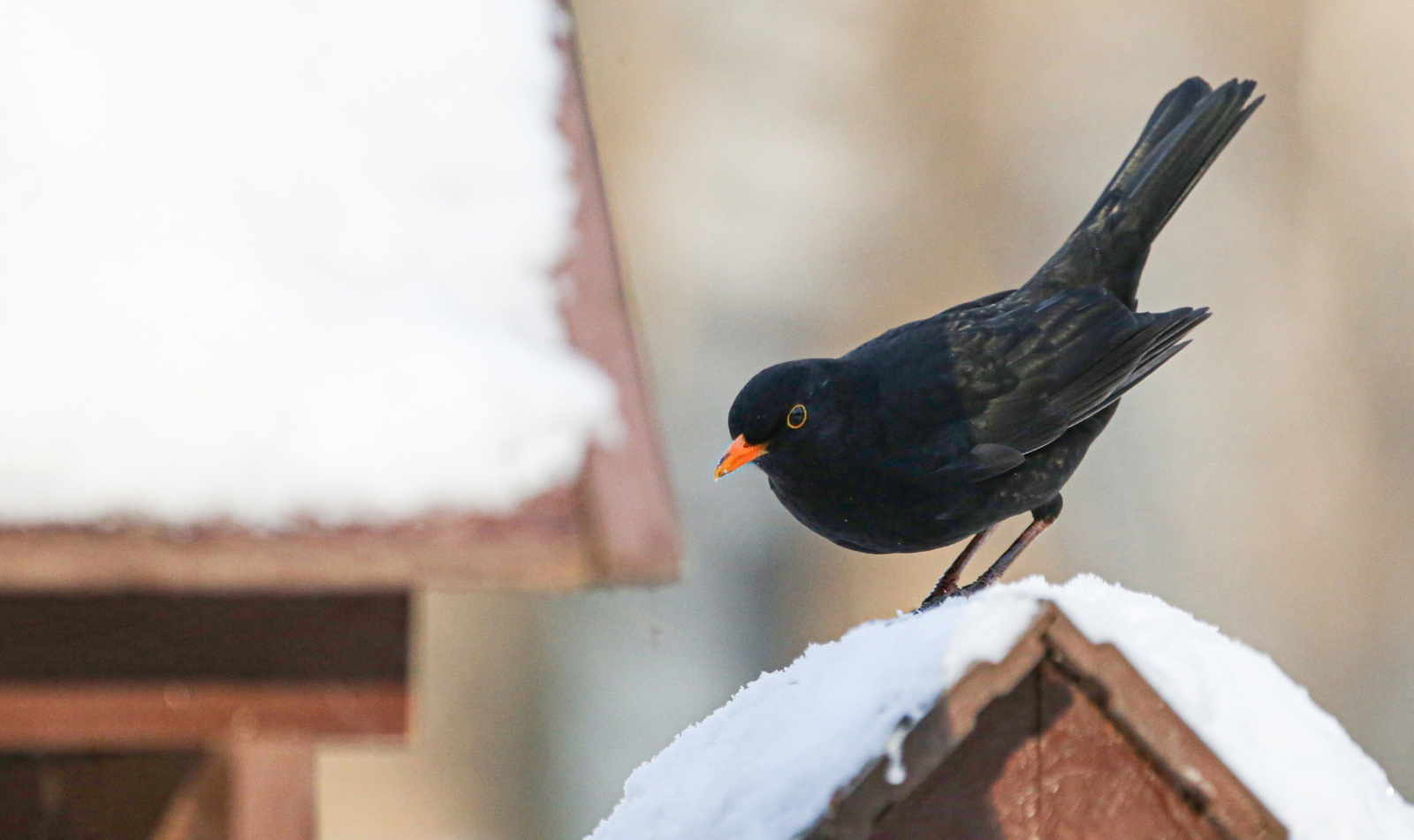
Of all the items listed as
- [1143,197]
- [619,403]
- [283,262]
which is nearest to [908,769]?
[619,403]

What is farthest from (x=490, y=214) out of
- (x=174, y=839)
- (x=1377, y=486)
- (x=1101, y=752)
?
(x=1377, y=486)

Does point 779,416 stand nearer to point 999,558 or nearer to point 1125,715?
point 999,558

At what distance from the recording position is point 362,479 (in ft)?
3.35

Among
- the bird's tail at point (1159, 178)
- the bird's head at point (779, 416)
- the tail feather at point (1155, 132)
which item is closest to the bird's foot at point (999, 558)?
the bird's head at point (779, 416)

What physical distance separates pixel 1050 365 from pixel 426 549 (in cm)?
228

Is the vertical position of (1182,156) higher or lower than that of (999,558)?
higher

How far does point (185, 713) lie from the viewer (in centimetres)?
119

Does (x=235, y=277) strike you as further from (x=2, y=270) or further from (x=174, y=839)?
(x=174, y=839)

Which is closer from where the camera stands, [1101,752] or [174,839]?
[174,839]

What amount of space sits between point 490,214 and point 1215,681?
136cm

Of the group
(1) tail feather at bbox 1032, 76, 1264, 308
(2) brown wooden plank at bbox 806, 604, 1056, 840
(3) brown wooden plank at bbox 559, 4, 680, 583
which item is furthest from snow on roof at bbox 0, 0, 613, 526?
(1) tail feather at bbox 1032, 76, 1264, 308

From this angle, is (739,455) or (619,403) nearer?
(619,403)

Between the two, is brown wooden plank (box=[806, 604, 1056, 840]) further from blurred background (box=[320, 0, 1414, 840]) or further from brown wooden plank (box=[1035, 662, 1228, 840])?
blurred background (box=[320, 0, 1414, 840])

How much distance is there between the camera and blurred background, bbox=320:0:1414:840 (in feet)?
26.4
